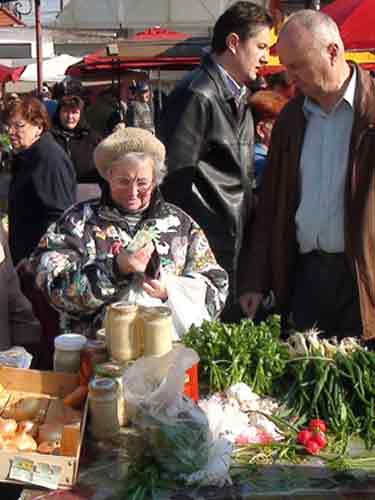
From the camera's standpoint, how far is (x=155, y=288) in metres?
2.68

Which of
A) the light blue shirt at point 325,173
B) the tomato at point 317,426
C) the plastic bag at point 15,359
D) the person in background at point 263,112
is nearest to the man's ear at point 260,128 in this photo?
the person in background at point 263,112

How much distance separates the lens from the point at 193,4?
29.9m

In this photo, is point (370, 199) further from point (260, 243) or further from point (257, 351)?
point (257, 351)

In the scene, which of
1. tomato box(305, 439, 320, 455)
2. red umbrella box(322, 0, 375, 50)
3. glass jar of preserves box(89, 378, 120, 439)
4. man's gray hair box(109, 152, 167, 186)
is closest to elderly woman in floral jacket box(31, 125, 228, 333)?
man's gray hair box(109, 152, 167, 186)

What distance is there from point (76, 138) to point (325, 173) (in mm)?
4071

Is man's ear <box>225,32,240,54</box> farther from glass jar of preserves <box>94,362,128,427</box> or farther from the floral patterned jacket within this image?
glass jar of preserves <box>94,362,128,427</box>

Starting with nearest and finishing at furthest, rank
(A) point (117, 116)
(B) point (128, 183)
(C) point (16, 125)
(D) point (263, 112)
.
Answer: (B) point (128, 183), (C) point (16, 125), (D) point (263, 112), (A) point (117, 116)

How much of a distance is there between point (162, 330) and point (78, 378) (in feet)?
1.13

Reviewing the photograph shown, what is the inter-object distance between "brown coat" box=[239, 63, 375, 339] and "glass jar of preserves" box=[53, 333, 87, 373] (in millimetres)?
1155

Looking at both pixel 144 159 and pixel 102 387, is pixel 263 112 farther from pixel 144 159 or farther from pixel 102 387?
pixel 102 387

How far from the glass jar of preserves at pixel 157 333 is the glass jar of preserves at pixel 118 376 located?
96 millimetres

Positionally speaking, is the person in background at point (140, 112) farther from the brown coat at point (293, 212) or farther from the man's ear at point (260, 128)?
the brown coat at point (293, 212)

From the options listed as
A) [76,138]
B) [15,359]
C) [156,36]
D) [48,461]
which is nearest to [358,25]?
[76,138]

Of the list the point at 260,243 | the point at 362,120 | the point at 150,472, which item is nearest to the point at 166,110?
the point at 260,243
